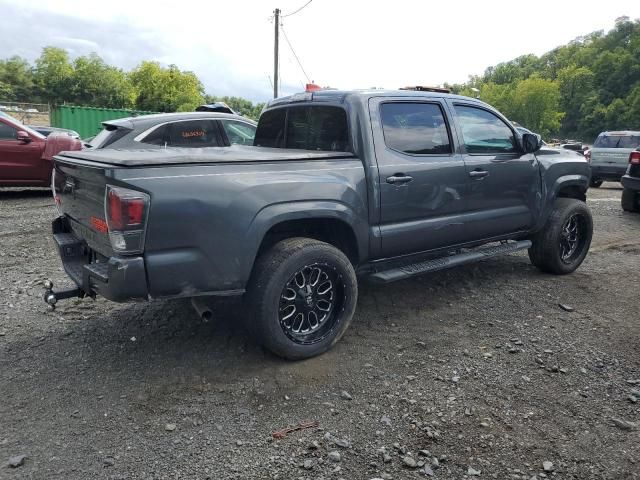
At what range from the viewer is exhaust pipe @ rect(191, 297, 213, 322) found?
10.2 ft

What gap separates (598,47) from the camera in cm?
9825

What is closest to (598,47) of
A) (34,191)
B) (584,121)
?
(584,121)

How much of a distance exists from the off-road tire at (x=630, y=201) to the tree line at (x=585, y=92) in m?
72.6

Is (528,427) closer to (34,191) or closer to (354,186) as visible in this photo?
(354,186)

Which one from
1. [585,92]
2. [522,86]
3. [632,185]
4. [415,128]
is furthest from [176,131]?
[585,92]

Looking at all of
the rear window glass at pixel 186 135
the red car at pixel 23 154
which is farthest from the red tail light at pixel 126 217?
the red car at pixel 23 154

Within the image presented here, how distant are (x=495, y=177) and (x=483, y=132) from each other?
449mm

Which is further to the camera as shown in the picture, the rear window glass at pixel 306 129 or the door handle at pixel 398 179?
the rear window glass at pixel 306 129

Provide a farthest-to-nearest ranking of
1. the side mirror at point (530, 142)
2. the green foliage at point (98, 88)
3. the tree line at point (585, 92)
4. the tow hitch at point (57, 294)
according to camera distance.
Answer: the tree line at point (585, 92)
the green foliage at point (98, 88)
the side mirror at point (530, 142)
the tow hitch at point (57, 294)

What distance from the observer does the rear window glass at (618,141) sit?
14.4 metres

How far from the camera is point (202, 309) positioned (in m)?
3.14

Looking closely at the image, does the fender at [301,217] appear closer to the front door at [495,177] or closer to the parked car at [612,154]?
the front door at [495,177]

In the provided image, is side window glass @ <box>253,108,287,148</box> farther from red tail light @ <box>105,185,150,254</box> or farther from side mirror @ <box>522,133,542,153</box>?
side mirror @ <box>522,133,542,153</box>

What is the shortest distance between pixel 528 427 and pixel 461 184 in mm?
Result: 2149
